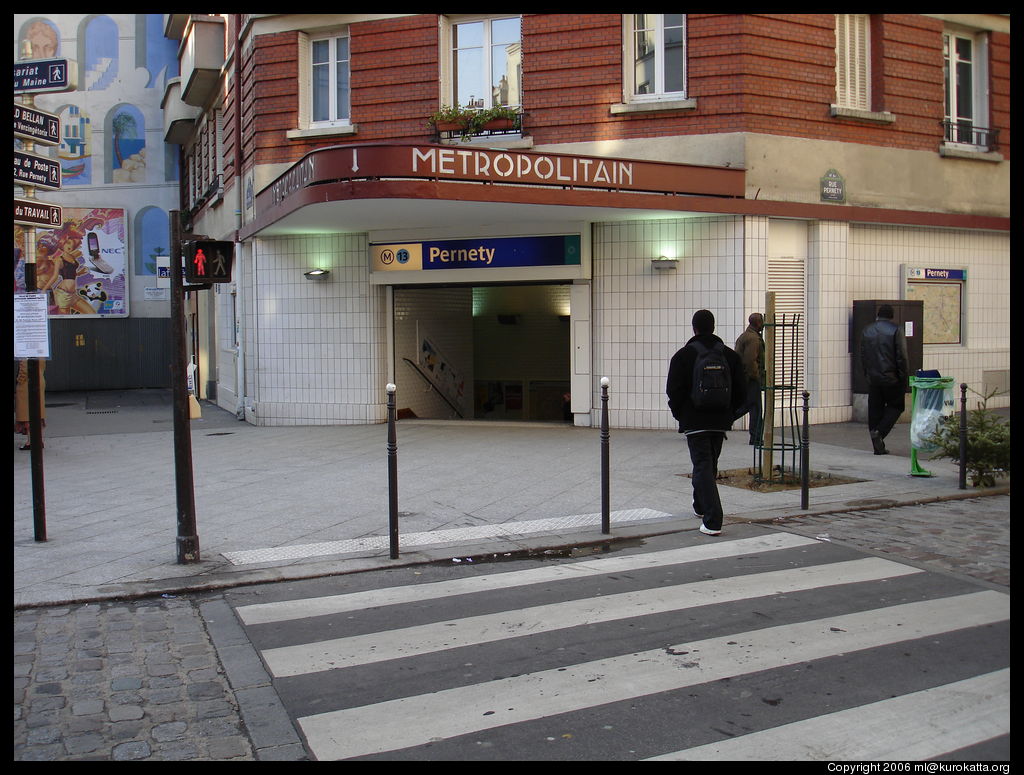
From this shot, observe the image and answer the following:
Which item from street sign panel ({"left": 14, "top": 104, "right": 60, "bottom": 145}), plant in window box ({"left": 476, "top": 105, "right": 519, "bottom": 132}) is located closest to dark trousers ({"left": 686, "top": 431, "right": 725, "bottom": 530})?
street sign panel ({"left": 14, "top": 104, "right": 60, "bottom": 145})

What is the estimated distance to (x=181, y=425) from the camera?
7.10m

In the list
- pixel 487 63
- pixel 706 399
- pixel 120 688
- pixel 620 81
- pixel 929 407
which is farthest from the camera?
pixel 487 63

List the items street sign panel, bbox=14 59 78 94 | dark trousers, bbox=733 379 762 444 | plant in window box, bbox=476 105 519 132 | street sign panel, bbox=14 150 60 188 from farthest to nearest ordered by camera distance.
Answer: plant in window box, bbox=476 105 519 132, dark trousers, bbox=733 379 762 444, street sign panel, bbox=14 59 78 94, street sign panel, bbox=14 150 60 188

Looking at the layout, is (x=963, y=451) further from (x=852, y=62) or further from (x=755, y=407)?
(x=852, y=62)

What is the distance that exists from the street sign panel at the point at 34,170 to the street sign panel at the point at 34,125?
Answer: 21cm

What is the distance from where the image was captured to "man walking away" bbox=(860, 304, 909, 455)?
11.7m

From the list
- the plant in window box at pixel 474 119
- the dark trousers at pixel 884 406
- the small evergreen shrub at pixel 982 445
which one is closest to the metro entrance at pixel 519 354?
the plant in window box at pixel 474 119

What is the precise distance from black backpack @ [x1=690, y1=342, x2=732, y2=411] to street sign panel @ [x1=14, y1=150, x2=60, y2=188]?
7327 millimetres

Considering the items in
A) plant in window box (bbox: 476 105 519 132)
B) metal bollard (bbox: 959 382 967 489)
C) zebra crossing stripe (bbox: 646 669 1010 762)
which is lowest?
zebra crossing stripe (bbox: 646 669 1010 762)

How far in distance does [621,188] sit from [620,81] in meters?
2.06

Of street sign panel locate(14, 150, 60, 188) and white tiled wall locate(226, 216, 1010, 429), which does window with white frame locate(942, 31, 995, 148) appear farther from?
street sign panel locate(14, 150, 60, 188)

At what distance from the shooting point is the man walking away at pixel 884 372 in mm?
11719

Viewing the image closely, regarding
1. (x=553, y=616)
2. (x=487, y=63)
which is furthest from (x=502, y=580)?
(x=487, y=63)

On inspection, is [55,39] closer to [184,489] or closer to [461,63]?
[461,63]
